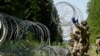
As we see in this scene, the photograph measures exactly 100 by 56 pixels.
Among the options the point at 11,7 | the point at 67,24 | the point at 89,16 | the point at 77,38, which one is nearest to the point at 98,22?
the point at 89,16

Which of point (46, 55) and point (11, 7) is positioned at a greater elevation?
point (11, 7)

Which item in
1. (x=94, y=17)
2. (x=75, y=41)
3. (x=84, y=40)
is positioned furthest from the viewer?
(x=94, y=17)

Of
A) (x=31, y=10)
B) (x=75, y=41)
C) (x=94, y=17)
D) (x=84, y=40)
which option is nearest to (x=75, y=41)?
(x=75, y=41)

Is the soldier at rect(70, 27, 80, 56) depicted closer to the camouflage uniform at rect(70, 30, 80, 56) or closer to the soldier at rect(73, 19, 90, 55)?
the camouflage uniform at rect(70, 30, 80, 56)

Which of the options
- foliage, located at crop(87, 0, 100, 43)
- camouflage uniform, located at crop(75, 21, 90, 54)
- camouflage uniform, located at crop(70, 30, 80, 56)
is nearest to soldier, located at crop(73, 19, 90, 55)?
camouflage uniform, located at crop(75, 21, 90, 54)

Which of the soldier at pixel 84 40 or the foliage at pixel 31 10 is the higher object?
the foliage at pixel 31 10

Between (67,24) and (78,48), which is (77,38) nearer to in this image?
(78,48)

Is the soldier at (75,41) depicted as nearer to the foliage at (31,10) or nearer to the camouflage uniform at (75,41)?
the camouflage uniform at (75,41)

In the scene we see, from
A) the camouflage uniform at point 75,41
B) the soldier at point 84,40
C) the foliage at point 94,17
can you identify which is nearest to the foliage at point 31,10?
the foliage at point 94,17

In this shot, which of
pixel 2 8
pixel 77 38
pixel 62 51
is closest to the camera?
pixel 77 38

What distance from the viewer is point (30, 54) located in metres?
14.1

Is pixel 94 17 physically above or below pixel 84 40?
above

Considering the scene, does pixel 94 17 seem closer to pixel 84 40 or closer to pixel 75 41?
pixel 75 41

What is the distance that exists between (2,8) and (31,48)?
23.3 m
